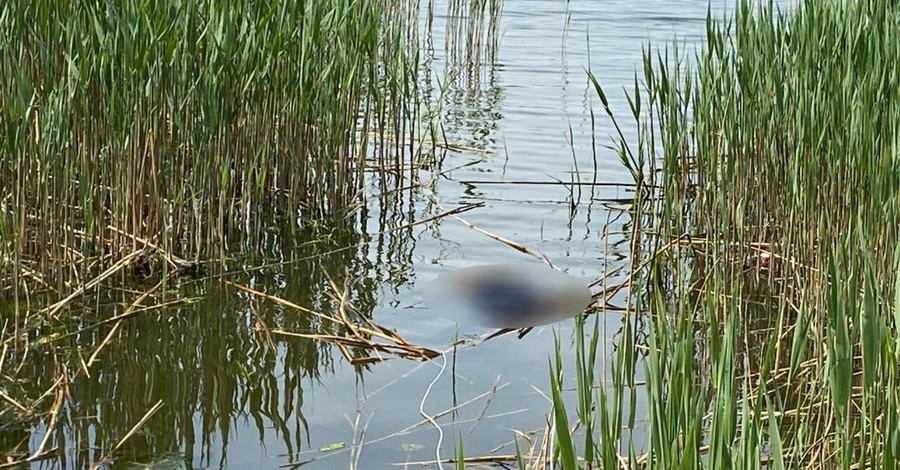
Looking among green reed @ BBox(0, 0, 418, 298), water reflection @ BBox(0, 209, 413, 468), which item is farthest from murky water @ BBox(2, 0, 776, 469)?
green reed @ BBox(0, 0, 418, 298)

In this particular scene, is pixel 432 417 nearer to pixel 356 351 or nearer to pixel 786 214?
pixel 356 351

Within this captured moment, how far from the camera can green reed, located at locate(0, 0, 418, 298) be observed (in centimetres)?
384

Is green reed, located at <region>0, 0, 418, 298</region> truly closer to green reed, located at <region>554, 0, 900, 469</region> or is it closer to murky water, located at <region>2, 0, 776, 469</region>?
murky water, located at <region>2, 0, 776, 469</region>

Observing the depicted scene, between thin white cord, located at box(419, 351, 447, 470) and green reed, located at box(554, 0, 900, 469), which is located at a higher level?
green reed, located at box(554, 0, 900, 469)

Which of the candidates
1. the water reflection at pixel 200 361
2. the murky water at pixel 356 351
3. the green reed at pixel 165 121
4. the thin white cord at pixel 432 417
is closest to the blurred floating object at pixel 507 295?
the murky water at pixel 356 351

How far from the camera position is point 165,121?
4387mm

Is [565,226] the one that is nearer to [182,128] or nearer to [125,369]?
[182,128]

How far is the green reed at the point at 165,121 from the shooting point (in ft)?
12.6

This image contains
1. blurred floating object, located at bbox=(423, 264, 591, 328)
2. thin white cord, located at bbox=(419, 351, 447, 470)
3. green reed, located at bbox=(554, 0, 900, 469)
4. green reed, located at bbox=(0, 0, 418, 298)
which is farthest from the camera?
blurred floating object, located at bbox=(423, 264, 591, 328)

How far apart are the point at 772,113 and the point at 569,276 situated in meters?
1.00

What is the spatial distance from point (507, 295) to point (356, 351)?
78cm

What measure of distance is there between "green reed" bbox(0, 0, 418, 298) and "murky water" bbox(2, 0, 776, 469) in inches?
9.6

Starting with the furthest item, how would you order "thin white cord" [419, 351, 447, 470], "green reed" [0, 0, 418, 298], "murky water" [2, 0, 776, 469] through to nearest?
"green reed" [0, 0, 418, 298], "murky water" [2, 0, 776, 469], "thin white cord" [419, 351, 447, 470]

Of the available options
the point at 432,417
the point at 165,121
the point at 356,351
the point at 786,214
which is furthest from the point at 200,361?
the point at 786,214
